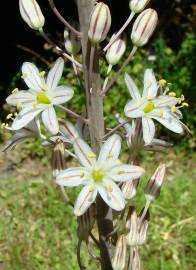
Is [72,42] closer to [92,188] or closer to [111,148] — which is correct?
[111,148]

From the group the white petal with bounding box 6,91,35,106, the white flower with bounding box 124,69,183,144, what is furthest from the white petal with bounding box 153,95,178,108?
the white petal with bounding box 6,91,35,106

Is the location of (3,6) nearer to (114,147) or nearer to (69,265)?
(69,265)

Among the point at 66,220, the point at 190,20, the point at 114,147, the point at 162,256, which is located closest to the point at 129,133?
the point at 114,147

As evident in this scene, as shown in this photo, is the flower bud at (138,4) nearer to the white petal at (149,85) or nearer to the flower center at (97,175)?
Result: the white petal at (149,85)

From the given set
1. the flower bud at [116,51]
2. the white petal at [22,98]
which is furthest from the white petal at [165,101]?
the white petal at [22,98]

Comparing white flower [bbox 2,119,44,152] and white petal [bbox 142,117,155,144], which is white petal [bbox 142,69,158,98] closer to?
white petal [bbox 142,117,155,144]

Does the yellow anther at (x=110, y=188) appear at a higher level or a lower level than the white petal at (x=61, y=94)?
lower
